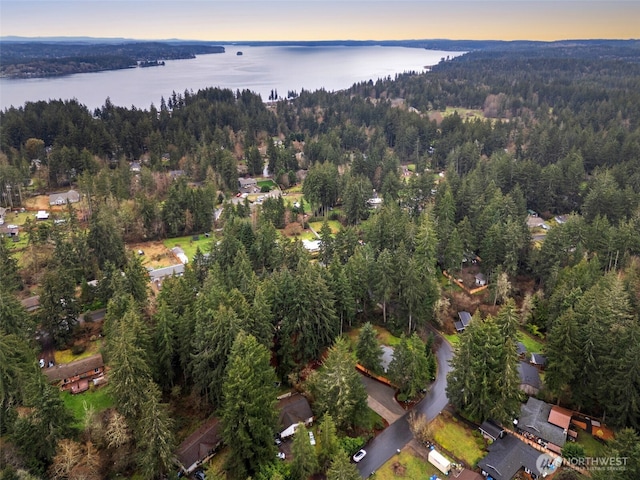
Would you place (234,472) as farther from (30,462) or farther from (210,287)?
(210,287)

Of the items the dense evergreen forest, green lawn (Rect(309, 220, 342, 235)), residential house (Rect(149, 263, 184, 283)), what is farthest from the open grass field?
green lawn (Rect(309, 220, 342, 235))

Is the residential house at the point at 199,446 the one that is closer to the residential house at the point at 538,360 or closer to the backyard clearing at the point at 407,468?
the backyard clearing at the point at 407,468

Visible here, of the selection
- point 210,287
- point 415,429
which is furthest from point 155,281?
point 415,429

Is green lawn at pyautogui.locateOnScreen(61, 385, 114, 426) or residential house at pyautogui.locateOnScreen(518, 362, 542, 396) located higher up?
residential house at pyautogui.locateOnScreen(518, 362, 542, 396)

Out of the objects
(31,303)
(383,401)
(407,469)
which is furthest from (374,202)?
(407,469)

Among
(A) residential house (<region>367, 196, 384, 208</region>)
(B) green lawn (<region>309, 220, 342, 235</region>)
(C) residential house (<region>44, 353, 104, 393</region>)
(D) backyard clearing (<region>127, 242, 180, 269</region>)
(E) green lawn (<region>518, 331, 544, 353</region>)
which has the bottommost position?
(E) green lawn (<region>518, 331, 544, 353</region>)

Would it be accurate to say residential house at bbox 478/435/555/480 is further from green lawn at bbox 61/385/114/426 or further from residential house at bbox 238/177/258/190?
residential house at bbox 238/177/258/190
